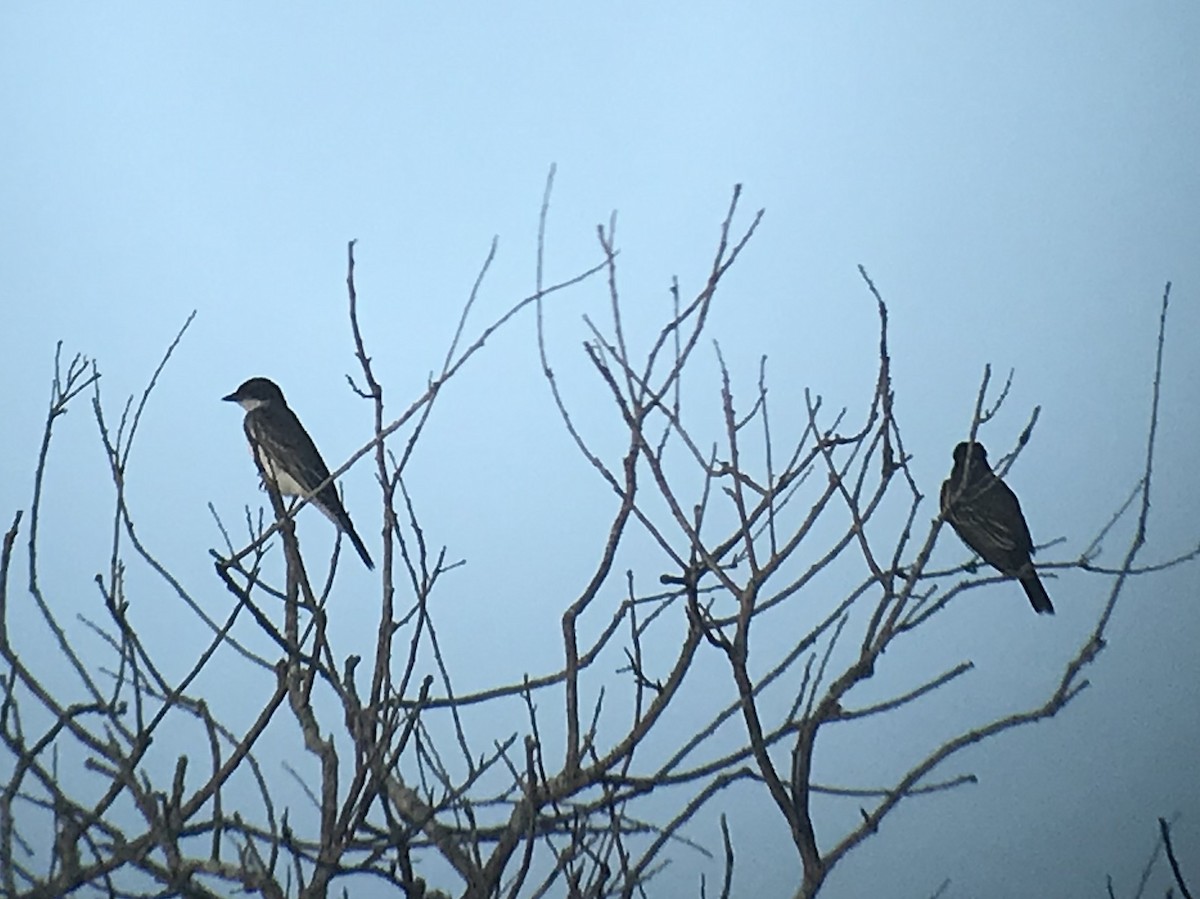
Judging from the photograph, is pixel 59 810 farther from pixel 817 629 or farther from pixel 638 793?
pixel 817 629

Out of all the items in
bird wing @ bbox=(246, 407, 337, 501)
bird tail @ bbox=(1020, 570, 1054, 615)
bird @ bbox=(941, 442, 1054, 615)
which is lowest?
bird tail @ bbox=(1020, 570, 1054, 615)

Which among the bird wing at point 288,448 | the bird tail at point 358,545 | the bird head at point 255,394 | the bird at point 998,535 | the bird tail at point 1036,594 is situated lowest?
the bird tail at point 1036,594

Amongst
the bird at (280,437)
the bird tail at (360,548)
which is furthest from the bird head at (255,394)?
Answer: the bird tail at (360,548)

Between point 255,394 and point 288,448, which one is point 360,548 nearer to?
point 288,448

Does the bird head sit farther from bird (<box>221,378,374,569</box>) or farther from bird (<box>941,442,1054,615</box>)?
bird (<box>941,442,1054,615</box>)

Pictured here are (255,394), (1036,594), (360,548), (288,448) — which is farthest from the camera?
(255,394)

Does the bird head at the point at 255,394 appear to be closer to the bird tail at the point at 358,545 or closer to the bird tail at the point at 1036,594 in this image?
the bird tail at the point at 358,545

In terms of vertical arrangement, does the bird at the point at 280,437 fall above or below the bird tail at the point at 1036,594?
above

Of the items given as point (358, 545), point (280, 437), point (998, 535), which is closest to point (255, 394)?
point (280, 437)

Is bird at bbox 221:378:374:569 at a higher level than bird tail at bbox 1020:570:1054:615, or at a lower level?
higher

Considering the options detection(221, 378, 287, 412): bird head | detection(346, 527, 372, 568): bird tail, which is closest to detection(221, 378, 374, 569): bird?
detection(221, 378, 287, 412): bird head

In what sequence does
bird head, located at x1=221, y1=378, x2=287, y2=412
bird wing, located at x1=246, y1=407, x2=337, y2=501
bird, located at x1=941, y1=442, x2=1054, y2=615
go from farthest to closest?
bird head, located at x1=221, y1=378, x2=287, y2=412
bird wing, located at x1=246, y1=407, x2=337, y2=501
bird, located at x1=941, y1=442, x2=1054, y2=615

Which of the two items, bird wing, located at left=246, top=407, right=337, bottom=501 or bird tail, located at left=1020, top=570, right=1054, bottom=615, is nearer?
bird tail, located at left=1020, top=570, right=1054, bottom=615

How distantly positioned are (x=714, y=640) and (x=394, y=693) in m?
0.86
